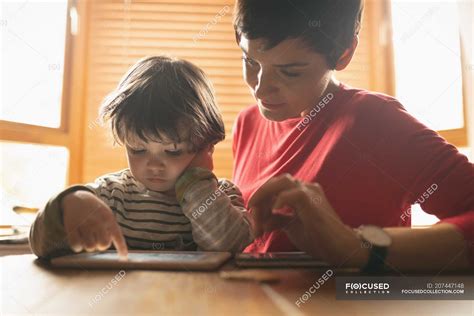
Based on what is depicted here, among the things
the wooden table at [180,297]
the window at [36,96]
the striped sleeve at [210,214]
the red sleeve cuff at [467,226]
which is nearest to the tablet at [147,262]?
the wooden table at [180,297]

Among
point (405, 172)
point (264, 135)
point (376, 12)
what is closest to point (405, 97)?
point (376, 12)

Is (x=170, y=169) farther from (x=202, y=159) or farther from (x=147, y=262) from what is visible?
(x=147, y=262)

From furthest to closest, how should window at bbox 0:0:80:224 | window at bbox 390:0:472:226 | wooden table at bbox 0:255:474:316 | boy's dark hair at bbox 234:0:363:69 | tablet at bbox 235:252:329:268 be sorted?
window at bbox 0:0:80:224, window at bbox 390:0:472:226, boy's dark hair at bbox 234:0:363:69, tablet at bbox 235:252:329:268, wooden table at bbox 0:255:474:316

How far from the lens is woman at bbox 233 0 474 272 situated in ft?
1.20

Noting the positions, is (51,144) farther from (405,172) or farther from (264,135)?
(405,172)

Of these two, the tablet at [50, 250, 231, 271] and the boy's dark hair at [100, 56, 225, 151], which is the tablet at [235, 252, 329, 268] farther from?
the boy's dark hair at [100, 56, 225, 151]

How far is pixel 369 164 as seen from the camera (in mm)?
566

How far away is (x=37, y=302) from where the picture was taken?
29 centimetres

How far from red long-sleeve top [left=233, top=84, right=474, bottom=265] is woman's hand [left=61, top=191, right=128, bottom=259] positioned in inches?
9.5

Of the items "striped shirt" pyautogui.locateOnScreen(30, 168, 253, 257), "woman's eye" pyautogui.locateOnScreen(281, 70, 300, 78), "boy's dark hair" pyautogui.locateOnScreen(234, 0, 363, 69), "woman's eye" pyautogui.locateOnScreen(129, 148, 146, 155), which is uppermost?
"boy's dark hair" pyautogui.locateOnScreen(234, 0, 363, 69)

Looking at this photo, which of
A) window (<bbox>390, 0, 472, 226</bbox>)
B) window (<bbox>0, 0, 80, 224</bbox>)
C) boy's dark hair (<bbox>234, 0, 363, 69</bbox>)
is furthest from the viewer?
window (<bbox>0, 0, 80, 224</bbox>)

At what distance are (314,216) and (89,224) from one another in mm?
196

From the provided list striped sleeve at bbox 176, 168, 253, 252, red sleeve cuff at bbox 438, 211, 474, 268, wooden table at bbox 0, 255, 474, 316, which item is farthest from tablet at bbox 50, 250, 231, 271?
red sleeve cuff at bbox 438, 211, 474, 268

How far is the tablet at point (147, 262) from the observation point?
→ 0.37 m
